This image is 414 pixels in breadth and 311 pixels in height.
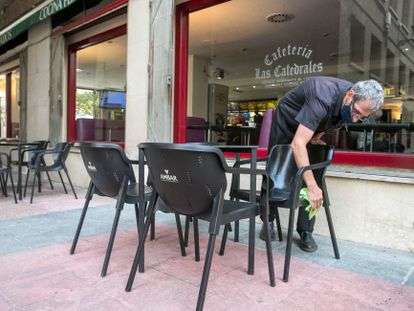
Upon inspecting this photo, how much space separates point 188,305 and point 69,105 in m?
5.75

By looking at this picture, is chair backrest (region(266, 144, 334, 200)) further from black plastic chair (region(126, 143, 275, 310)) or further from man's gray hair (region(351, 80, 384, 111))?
black plastic chair (region(126, 143, 275, 310))

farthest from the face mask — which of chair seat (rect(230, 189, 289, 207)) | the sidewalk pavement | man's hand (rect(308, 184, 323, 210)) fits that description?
the sidewalk pavement

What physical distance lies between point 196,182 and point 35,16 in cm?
595

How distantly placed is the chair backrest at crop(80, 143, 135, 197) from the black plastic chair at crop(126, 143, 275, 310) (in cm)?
34

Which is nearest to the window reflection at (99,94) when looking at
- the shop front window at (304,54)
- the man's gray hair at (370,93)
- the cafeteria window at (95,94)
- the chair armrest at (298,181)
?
the cafeteria window at (95,94)

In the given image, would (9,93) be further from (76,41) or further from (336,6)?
(336,6)

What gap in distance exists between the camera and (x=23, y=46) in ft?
26.3

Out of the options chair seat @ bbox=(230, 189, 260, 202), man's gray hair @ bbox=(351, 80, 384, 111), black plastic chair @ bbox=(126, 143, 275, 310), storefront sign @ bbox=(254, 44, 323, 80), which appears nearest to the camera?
black plastic chair @ bbox=(126, 143, 275, 310)

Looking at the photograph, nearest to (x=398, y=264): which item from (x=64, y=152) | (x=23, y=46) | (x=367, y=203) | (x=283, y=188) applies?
(x=367, y=203)

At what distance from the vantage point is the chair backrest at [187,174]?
5.38ft

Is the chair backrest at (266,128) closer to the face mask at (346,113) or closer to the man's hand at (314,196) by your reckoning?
the face mask at (346,113)

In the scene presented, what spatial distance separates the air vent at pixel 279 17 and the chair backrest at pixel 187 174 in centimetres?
611

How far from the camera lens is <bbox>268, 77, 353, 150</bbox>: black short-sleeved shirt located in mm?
2201

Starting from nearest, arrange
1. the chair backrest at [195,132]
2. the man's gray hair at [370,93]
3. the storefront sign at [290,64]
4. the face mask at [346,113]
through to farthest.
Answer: the man's gray hair at [370,93] → the face mask at [346,113] → the chair backrest at [195,132] → the storefront sign at [290,64]
